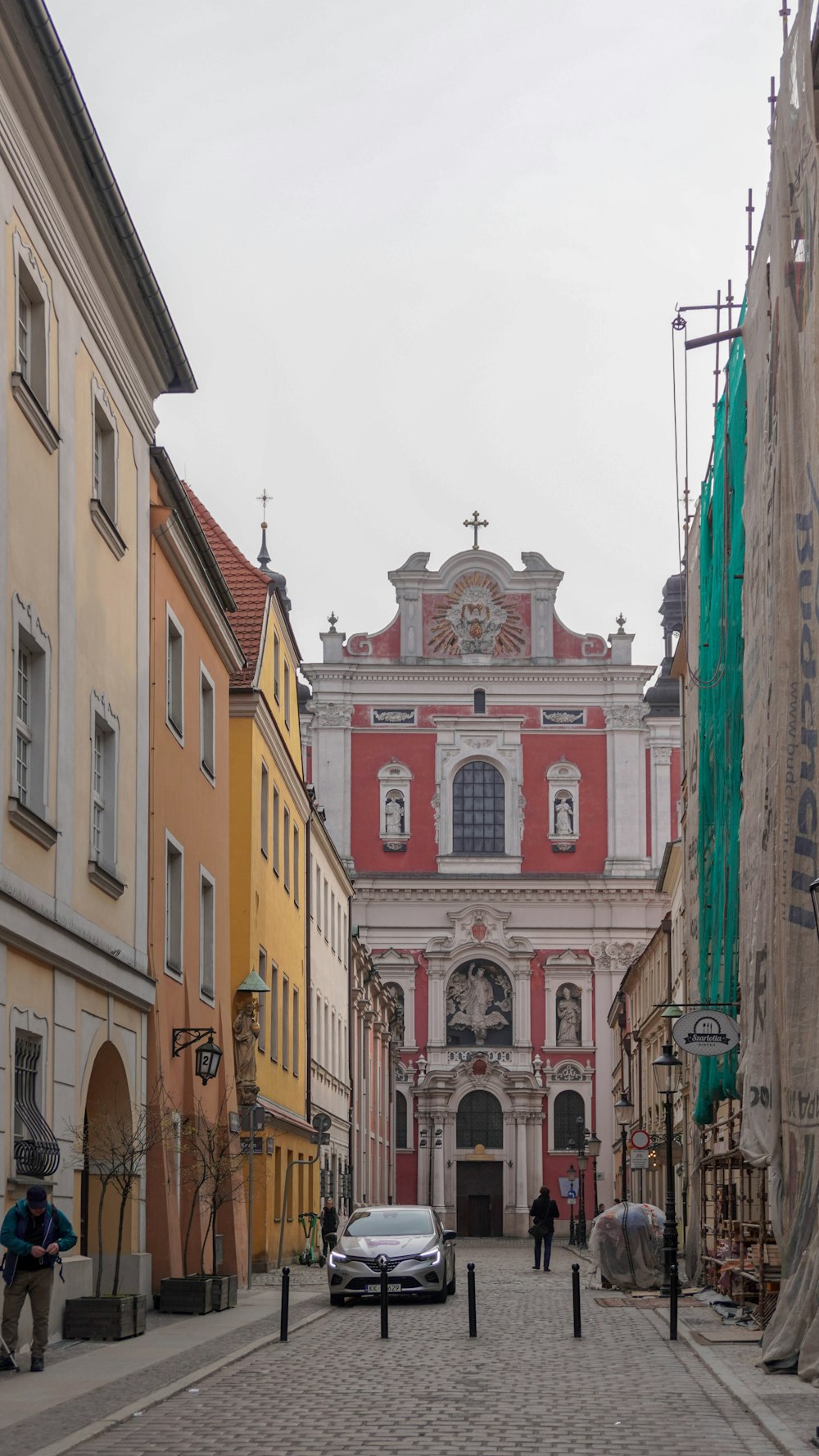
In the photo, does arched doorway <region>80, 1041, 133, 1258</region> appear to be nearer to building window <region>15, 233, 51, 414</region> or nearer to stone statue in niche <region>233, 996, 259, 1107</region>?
building window <region>15, 233, 51, 414</region>

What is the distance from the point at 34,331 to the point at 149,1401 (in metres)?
8.58

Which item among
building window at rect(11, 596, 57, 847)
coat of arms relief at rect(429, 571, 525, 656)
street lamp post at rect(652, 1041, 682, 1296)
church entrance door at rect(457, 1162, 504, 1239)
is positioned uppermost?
coat of arms relief at rect(429, 571, 525, 656)

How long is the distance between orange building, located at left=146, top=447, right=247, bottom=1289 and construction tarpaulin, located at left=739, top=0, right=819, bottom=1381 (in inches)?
259

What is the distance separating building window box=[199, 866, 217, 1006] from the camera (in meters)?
25.2

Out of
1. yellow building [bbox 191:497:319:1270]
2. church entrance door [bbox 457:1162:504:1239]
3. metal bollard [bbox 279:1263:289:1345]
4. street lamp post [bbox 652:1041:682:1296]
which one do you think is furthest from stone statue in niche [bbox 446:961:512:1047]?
metal bollard [bbox 279:1263:289:1345]

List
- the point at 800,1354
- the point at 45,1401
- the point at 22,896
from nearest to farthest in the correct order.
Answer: the point at 45,1401
the point at 800,1354
the point at 22,896

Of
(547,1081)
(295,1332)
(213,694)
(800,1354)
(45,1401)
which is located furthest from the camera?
(547,1081)

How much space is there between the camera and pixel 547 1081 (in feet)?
225

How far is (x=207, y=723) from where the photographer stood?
86.1 feet

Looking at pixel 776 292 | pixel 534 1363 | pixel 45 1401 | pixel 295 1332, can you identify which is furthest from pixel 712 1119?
pixel 45 1401

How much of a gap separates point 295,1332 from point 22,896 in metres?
6.42

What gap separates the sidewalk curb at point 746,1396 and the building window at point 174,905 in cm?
716

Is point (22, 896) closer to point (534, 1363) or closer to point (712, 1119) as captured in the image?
point (534, 1363)

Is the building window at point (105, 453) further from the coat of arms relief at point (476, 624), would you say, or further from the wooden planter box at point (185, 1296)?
the coat of arms relief at point (476, 624)
